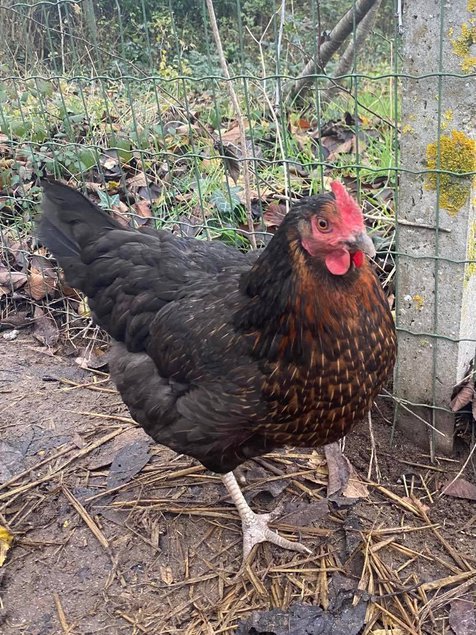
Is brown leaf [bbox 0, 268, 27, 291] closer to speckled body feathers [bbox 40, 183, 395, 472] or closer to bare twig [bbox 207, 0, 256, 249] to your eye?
speckled body feathers [bbox 40, 183, 395, 472]

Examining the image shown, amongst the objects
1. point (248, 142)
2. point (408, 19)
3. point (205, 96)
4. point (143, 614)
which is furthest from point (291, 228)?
point (205, 96)

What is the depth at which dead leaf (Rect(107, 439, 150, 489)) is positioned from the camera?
9.43ft

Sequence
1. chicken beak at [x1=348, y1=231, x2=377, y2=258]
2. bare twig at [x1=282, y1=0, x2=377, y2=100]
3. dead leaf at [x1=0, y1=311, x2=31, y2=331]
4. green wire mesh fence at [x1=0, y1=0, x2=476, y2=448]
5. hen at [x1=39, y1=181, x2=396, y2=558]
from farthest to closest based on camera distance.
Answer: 1. dead leaf at [x1=0, y1=311, x2=31, y2=331]
2. bare twig at [x1=282, y1=0, x2=377, y2=100]
3. green wire mesh fence at [x1=0, y1=0, x2=476, y2=448]
4. hen at [x1=39, y1=181, x2=396, y2=558]
5. chicken beak at [x1=348, y1=231, x2=377, y2=258]

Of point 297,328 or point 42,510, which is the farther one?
point 42,510

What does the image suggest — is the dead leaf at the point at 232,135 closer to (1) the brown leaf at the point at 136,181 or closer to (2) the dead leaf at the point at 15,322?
(1) the brown leaf at the point at 136,181

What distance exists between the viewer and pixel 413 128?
237 cm

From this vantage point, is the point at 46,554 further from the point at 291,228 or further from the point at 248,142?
the point at 248,142

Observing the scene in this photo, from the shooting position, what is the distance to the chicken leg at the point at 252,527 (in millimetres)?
2492

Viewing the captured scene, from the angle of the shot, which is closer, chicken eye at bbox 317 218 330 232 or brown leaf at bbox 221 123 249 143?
chicken eye at bbox 317 218 330 232

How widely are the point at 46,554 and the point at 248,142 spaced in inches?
111

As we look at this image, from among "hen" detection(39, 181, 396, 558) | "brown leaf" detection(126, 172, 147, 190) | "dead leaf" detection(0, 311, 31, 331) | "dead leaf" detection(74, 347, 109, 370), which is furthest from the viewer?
"brown leaf" detection(126, 172, 147, 190)

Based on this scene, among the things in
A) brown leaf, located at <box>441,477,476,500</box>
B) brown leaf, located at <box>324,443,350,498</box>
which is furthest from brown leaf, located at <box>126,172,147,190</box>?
brown leaf, located at <box>441,477,476,500</box>

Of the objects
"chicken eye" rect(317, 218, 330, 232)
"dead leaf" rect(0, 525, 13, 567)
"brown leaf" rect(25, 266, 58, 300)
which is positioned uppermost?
"chicken eye" rect(317, 218, 330, 232)

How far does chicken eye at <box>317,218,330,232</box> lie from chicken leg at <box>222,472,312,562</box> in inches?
47.3
